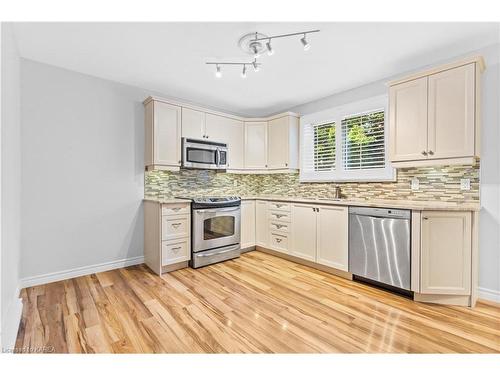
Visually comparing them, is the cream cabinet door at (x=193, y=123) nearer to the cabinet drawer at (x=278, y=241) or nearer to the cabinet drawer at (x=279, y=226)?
the cabinet drawer at (x=279, y=226)

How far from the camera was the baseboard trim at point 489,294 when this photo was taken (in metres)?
2.27

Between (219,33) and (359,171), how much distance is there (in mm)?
2383

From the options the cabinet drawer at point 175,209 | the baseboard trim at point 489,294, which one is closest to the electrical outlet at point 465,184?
the baseboard trim at point 489,294

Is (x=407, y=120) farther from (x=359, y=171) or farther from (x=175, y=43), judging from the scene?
(x=175, y=43)

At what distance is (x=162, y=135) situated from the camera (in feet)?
10.7

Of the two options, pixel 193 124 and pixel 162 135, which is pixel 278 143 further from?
pixel 162 135

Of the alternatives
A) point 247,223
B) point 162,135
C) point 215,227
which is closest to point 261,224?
point 247,223

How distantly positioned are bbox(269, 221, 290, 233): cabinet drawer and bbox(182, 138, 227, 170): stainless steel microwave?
47.1 inches

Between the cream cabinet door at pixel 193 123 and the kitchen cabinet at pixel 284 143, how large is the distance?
47.0 inches

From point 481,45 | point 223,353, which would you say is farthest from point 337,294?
point 481,45

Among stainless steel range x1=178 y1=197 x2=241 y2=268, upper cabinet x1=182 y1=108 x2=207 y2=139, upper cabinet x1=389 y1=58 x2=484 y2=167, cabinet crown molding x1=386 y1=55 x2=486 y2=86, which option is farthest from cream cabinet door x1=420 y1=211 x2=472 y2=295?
upper cabinet x1=182 y1=108 x2=207 y2=139

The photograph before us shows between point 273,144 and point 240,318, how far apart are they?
9.34 feet

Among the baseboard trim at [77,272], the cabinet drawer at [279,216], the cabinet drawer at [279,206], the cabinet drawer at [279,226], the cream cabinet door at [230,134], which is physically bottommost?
the baseboard trim at [77,272]

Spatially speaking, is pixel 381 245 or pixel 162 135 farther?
pixel 162 135
